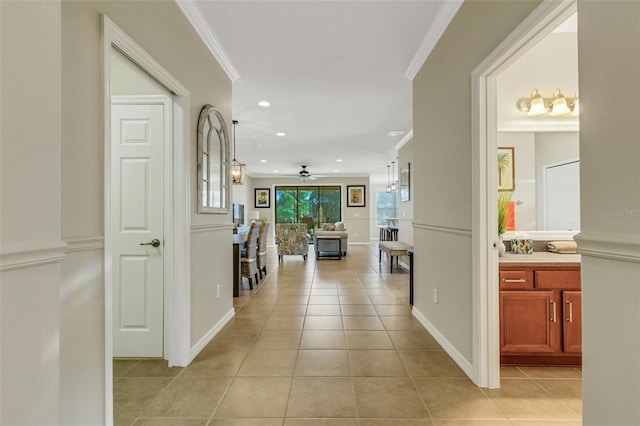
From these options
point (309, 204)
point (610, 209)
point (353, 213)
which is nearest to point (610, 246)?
point (610, 209)

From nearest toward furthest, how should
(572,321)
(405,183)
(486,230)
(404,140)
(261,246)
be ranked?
(486,230)
(572,321)
(261,246)
(404,140)
(405,183)

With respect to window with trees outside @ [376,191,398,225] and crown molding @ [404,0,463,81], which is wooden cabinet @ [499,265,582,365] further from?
window with trees outside @ [376,191,398,225]

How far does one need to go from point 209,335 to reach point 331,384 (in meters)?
1.27

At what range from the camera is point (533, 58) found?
234 cm

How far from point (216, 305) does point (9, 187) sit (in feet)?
7.45

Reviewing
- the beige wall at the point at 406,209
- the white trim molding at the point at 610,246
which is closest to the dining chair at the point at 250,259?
the beige wall at the point at 406,209

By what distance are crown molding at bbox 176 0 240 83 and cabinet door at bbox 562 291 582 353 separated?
3.44 metres

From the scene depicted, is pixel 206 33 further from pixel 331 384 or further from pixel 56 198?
pixel 331 384

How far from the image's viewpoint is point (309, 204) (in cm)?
1166

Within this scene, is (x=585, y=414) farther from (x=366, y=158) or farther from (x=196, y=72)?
(x=366, y=158)

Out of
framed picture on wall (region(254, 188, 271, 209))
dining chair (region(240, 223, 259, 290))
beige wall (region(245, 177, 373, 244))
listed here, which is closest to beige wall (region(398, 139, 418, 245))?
dining chair (region(240, 223, 259, 290))

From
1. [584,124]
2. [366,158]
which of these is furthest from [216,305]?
[366,158]

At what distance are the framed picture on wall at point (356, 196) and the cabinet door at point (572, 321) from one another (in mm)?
9301

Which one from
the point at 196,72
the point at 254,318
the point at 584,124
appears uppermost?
the point at 196,72
